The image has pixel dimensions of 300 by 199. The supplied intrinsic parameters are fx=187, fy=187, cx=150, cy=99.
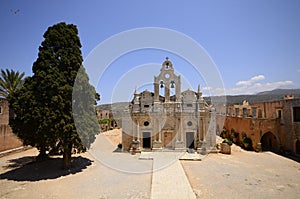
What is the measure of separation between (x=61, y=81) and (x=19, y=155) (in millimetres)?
11608

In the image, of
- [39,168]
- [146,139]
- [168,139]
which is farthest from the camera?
[146,139]

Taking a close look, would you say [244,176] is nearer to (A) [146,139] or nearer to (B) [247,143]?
(B) [247,143]

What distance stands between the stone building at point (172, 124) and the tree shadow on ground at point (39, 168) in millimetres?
6157

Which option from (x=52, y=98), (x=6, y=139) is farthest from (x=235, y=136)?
(x=6, y=139)

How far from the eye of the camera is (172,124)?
2127cm

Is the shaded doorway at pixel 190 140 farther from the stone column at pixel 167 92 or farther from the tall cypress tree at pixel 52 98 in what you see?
the tall cypress tree at pixel 52 98

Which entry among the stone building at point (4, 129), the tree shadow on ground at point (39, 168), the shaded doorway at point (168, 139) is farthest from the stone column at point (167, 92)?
the stone building at point (4, 129)

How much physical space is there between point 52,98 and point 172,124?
41.8ft

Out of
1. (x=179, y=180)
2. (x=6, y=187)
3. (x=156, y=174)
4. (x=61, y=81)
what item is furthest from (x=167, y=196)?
(x=61, y=81)

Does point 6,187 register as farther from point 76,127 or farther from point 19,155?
point 19,155

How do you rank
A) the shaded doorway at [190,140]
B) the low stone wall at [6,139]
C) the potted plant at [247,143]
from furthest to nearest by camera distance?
the potted plant at [247,143] < the shaded doorway at [190,140] < the low stone wall at [6,139]

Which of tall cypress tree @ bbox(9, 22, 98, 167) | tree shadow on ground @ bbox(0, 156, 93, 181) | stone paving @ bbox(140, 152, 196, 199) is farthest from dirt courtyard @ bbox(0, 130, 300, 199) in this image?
tall cypress tree @ bbox(9, 22, 98, 167)

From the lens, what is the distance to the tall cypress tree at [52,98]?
43.2 feet

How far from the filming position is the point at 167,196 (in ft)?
32.9
